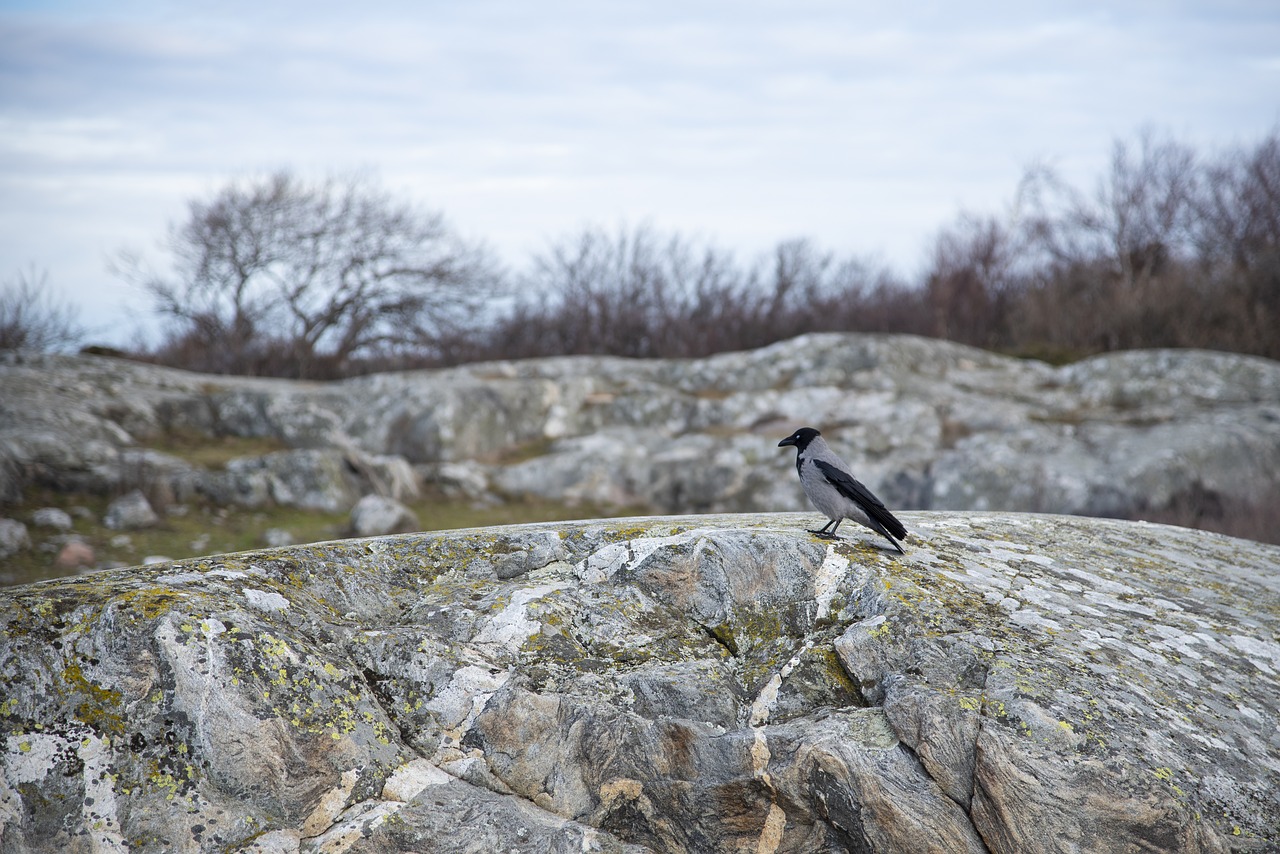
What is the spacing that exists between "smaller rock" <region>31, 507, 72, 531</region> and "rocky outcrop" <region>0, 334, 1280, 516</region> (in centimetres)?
88

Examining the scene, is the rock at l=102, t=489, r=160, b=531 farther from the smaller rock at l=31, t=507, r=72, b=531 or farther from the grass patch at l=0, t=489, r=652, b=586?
the smaller rock at l=31, t=507, r=72, b=531

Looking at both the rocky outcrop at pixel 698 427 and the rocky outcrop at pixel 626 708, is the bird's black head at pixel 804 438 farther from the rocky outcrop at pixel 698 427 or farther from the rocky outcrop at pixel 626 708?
the rocky outcrop at pixel 698 427

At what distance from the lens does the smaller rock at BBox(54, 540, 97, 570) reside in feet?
34.6

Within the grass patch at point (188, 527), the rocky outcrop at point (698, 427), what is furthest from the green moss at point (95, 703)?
the rocky outcrop at point (698, 427)

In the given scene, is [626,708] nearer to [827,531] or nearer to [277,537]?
[827,531]

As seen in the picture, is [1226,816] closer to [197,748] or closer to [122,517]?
[197,748]

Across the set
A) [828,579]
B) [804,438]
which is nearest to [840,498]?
[828,579]

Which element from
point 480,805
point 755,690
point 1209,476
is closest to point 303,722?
point 480,805

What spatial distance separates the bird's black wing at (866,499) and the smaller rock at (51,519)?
11.5 m

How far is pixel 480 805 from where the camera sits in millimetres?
3314

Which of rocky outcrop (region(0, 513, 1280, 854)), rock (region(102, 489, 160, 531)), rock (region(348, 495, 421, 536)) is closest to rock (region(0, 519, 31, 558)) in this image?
rock (region(102, 489, 160, 531))

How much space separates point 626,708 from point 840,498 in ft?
5.57

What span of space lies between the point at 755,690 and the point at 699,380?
15.6 m

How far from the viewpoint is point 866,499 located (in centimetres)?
441
